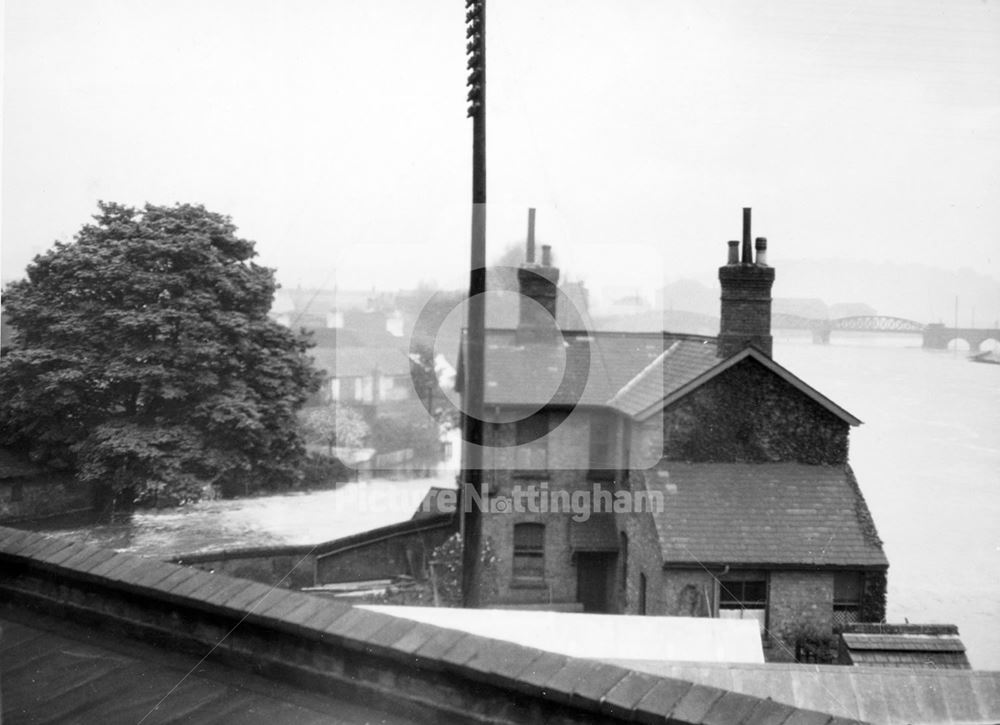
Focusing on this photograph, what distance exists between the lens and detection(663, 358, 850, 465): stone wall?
12.6 m

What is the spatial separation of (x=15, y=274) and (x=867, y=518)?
16943 mm

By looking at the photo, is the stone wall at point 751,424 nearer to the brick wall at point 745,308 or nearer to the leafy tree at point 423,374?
the brick wall at point 745,308

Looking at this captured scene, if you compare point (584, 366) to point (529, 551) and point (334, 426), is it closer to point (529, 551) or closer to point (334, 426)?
point (529, 551)

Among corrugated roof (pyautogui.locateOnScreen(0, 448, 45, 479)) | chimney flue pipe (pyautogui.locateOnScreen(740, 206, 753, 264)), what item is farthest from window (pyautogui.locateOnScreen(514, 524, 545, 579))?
corrugated roof (pyautogui.locateOnScreen(0, 448, 45, 479))

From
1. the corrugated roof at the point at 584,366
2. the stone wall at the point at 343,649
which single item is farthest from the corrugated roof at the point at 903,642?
the stone wall at the point at 343,649

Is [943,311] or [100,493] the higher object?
[943,311]

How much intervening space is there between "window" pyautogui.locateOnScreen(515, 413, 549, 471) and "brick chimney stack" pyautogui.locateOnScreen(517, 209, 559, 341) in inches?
74.2

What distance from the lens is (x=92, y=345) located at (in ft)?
51.0

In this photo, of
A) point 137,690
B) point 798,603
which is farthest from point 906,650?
point 137,690

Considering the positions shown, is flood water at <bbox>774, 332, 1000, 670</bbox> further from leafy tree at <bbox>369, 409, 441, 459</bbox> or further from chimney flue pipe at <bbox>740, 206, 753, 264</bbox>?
leafy tree at <bbox>369, 409, 441, 459</bbox>

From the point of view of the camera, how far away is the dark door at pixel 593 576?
48.0 feet

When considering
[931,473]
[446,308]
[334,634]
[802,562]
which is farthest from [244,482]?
[334,634]

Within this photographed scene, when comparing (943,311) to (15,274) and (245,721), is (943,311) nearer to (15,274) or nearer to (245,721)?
(245,721)

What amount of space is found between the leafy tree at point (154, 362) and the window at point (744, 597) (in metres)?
10.0
